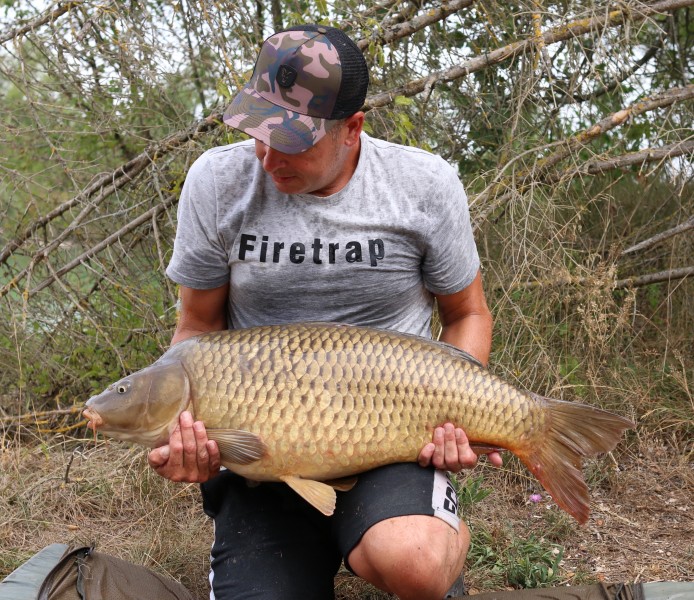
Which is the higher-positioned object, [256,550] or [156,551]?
[256,550]

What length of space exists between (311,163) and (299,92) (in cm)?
13

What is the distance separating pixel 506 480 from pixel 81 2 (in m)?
1.80

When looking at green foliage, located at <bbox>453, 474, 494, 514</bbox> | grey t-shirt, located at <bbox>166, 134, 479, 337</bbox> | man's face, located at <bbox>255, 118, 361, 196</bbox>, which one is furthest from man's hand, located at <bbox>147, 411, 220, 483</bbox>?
green foliage, located at <bbox>453, 474, 494, 514</bbox>

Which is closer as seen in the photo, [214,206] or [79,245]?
[214,206]

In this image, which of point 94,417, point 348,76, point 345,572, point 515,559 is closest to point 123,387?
point 94,417

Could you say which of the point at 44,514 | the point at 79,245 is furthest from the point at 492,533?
the point at 79,245

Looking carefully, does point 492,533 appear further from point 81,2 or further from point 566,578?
point 81,2

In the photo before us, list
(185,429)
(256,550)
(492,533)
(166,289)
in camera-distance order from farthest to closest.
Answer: (166,289)
(492,533)
(256,550)
(185,429)

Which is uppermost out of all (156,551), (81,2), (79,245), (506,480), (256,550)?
(81,2)

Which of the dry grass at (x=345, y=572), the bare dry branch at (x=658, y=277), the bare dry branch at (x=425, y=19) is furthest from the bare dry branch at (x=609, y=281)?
the bare dry branch at (x=425, y=19)

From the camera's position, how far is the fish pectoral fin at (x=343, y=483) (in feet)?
5.51

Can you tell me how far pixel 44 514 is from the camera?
2447 millimetres

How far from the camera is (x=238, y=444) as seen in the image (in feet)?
5.13

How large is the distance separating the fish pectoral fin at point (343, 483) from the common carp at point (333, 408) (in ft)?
0.15
